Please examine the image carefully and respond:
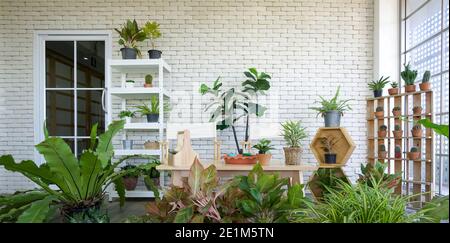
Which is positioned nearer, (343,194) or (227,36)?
(343,194)

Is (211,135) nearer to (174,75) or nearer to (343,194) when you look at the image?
(174,75)

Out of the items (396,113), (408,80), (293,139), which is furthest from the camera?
(396,113)

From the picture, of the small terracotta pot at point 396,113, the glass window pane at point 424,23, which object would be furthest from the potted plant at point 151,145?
the small terracotta pot at point 396,113

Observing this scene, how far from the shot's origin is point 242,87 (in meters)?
2.26

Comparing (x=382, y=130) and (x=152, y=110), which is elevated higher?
(x=152, y=110)

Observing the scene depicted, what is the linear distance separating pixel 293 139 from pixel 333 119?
0.38 m

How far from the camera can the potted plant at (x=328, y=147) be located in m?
1.96

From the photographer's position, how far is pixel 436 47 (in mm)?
674

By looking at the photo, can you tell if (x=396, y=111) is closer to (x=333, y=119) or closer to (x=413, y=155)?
(x=413, y=155)

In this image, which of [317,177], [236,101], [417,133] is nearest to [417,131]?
[417,133]

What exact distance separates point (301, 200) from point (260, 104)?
5.18ft

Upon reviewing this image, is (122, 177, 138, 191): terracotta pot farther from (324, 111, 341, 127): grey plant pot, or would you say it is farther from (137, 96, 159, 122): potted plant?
(324, 111, 341, 127): grey plant pot

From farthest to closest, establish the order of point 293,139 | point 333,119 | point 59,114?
point 333,119 → point 293,139 → point 59,114
